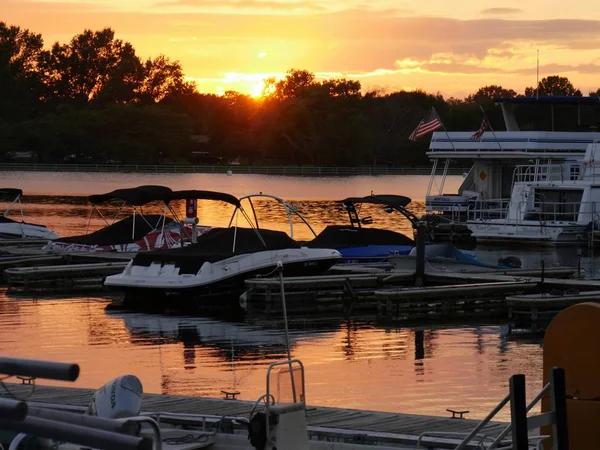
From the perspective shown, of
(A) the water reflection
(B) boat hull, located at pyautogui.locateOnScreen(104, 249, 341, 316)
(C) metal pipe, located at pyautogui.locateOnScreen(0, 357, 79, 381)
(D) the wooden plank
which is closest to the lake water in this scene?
(A) the water reflection

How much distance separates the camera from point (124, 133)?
140 metres

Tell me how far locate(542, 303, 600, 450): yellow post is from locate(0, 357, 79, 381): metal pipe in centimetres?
495

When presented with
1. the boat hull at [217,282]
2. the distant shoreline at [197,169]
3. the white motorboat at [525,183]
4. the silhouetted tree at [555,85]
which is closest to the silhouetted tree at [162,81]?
the distant shoreline at [197,169]

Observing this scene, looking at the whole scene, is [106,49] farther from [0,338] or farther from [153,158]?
[0,338]

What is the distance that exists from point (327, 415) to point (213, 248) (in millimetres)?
15788

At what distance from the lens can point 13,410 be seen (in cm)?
457

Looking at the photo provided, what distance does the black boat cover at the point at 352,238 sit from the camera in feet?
110

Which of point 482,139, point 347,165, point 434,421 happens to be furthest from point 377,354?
point 347,165

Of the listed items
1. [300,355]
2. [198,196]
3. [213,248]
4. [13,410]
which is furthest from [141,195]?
[13,410]

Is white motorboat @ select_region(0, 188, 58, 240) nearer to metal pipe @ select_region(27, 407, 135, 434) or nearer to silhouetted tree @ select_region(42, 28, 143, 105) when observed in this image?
metal pipe @ select_region(27, 407, 135, 434)

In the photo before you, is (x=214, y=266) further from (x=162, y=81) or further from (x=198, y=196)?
(x=162, y=81)

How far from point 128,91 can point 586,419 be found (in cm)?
15803

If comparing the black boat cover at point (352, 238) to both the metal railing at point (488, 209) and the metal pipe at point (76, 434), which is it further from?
the metal pipe at point (76, 434)

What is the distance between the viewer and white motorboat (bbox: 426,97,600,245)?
44438mm
